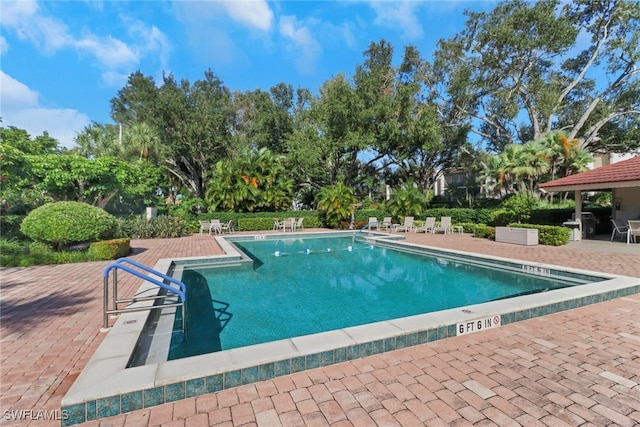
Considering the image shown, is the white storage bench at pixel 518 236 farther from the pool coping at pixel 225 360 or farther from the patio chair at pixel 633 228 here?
the pool coping at pixel 225 360

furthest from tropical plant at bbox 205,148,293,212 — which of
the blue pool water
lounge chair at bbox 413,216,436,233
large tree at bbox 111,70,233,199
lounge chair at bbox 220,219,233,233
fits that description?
the blue pool water

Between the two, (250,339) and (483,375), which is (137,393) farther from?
(483,375)

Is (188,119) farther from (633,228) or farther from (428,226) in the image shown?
(633,228)

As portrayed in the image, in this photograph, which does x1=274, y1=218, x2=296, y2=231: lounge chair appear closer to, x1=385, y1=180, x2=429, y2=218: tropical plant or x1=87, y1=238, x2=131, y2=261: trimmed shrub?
x1=385, y1=180, x2=429, y2=218: tropical plant

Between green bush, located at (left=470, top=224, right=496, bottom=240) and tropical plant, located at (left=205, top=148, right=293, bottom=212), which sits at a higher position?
tropical plant, located at (left=205, top=148, right=293, bottom=212)

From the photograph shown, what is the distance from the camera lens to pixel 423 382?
2.97 m

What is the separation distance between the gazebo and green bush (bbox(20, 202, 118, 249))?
60.7 feet

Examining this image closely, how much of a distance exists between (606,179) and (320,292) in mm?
13018

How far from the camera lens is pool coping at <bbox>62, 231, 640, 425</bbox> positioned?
2629 mm

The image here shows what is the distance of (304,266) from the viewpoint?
10.0 meters

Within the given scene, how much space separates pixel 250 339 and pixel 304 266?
5329mm

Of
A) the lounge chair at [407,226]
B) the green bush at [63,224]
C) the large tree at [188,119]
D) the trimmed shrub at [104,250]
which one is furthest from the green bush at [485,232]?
the large tree at [188,119]

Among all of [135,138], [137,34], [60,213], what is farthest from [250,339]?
[135,138]

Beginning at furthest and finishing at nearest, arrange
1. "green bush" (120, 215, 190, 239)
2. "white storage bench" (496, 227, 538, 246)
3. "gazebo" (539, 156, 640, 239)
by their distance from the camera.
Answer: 1. "green bush" (120, 215, 190, 239)
2. "white storage bench" (496, 227, 538, 246)
3. "gazebo" (539, 156, 640, 239)
